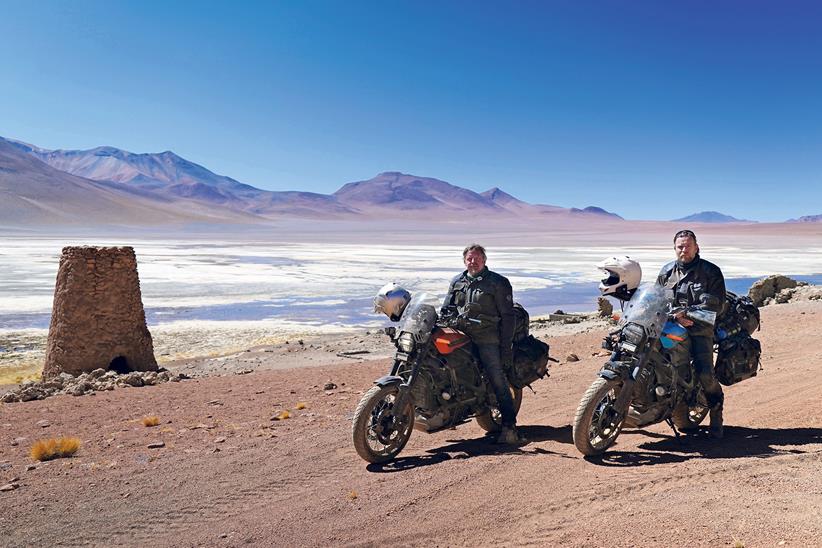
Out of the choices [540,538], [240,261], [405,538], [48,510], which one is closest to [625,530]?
[540,538]

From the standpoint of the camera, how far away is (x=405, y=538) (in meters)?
4.10

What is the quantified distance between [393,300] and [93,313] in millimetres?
8293

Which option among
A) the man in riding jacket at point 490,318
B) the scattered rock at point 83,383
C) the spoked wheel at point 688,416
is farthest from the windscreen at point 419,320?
the scattered rock at point 83,383

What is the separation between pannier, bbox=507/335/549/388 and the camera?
6.11m

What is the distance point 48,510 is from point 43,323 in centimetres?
1749

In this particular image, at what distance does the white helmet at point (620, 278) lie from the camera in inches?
235

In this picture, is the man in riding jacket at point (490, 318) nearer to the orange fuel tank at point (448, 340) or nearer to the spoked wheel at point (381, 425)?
the orange fuel tank at point (448, 340)

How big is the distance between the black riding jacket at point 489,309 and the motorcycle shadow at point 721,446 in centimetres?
117

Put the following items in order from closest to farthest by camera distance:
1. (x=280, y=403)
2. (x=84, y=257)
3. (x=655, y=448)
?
1. (x=655, y=448)
2. (x=280, y=403)
3. (x=84, y=257)

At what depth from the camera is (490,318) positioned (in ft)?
18.6

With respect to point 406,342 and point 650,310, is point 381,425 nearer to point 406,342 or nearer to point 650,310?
point 406,342

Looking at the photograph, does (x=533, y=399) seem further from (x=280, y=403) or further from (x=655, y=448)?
(x=280, y=403)

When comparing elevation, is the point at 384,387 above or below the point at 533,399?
above

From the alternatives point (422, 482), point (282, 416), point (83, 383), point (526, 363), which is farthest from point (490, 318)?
point (83, 383)
